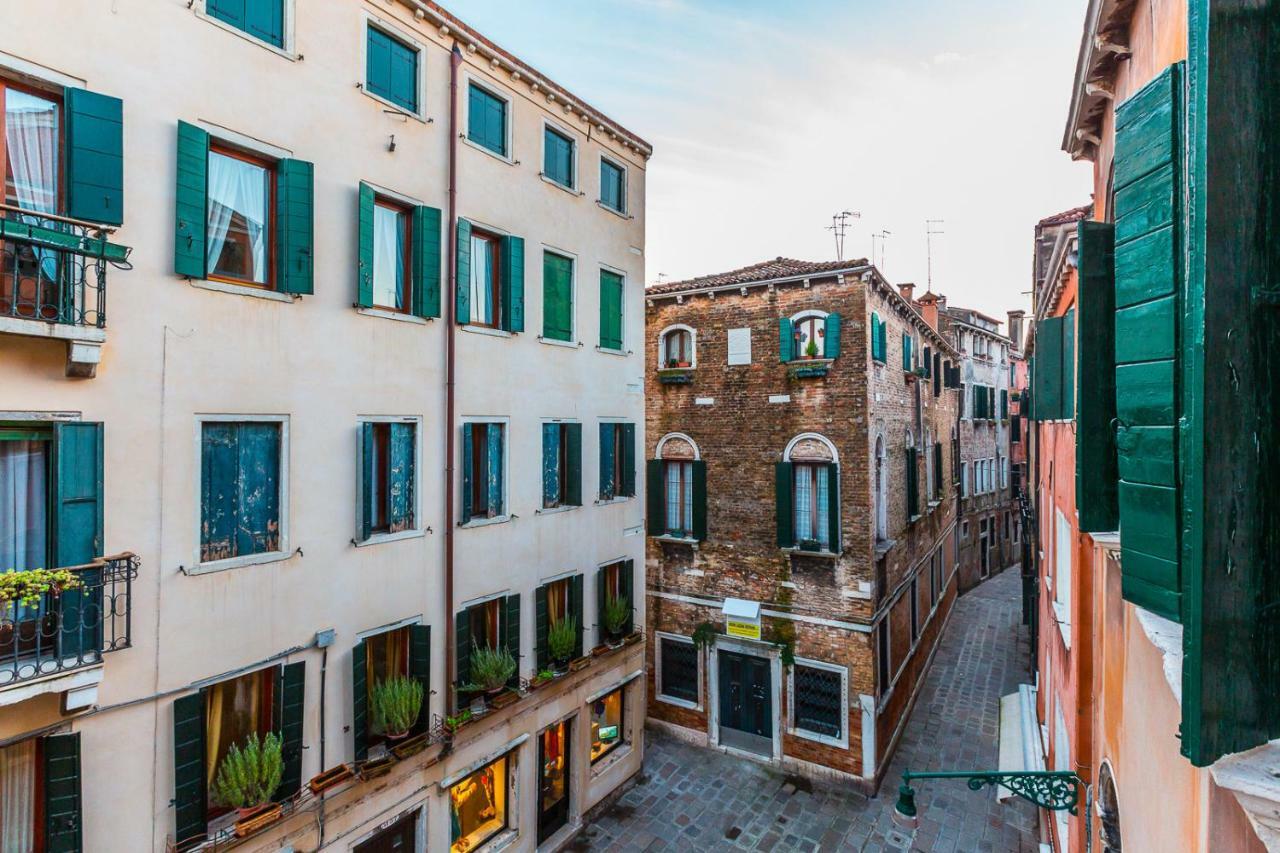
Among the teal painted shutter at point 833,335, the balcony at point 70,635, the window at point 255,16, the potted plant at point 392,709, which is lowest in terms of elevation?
the potted plant at point 392,709

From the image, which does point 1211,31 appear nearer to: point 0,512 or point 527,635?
point 0,512

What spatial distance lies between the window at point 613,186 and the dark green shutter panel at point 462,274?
12.6ft

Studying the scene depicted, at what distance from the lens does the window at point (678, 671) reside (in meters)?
14.5

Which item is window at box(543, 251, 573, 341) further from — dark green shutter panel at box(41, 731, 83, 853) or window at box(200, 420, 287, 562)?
dark green shutter panel at box(41, 731, 83, 853)

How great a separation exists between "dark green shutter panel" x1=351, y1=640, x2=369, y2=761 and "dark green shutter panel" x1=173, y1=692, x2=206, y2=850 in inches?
63.3

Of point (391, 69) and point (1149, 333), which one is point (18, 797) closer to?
point (1149, 333)

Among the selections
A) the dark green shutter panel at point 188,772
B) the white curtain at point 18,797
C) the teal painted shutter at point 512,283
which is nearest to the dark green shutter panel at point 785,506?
the teal painted shutter at point 512,283

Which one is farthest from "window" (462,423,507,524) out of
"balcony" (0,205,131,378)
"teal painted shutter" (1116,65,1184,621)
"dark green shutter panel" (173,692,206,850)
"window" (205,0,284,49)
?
"teal painted shutter" (1116,65,1184,621)

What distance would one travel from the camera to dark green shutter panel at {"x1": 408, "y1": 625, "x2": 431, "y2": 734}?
27.3 feet

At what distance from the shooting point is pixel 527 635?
33.3 feet

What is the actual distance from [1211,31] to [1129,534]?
1706 millimetres

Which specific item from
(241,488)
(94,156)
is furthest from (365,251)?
(241,488)

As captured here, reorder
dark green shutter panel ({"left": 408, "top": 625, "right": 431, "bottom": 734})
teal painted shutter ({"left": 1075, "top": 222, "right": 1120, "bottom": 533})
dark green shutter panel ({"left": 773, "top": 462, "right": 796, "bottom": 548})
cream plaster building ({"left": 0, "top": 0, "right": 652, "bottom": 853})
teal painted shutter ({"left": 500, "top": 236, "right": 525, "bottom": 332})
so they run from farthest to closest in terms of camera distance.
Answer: dark green shutter panel ({"left": 773, "top": 462, "right": 796, "bottom": 548})
teal painted shutter ({"left": 500, "top": 236, "right": 525, "bottom": 332})
dark green shutter panel ({"left": 408, "top": 625, "right": 431, "bottom": 734})
cream plaster building ({"left": 0, "top": 0, "right": 652, "bottom": 853})
teal painted shutter ({"left": 1075, "top": 222, "right": 1120, "bottom": 533})

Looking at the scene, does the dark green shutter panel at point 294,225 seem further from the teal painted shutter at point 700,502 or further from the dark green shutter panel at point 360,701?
the teal painted shutter at point 700,502
